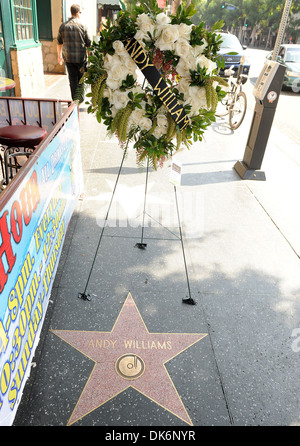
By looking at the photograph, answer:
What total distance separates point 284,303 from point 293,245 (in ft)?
3.96

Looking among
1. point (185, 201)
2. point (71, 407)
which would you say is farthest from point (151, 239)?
point (71, 407)

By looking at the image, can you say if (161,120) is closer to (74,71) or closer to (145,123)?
A: (145,123)

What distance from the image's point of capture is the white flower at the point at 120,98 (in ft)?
8.75

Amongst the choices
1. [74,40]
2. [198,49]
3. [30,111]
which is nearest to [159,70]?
[198,49]

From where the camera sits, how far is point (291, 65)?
15.3m

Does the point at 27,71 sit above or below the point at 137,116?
below

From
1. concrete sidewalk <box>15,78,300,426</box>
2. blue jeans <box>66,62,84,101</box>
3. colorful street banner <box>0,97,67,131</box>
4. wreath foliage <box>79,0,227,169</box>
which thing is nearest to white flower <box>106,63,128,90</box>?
wreath foliage <box>79,0,227,169</box>

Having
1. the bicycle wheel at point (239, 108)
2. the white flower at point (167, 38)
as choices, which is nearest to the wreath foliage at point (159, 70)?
the white flower at point (167, 38)

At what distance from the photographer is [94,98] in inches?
107

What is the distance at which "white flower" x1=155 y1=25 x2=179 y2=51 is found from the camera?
8.18 ft

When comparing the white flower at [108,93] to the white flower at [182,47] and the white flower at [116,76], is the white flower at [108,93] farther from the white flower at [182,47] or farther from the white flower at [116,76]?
the white flower at [182,47]

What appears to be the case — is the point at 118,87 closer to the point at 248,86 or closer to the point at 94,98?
the point at 94,98

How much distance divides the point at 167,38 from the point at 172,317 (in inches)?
90.8

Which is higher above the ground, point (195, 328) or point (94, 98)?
point (94, 98)
